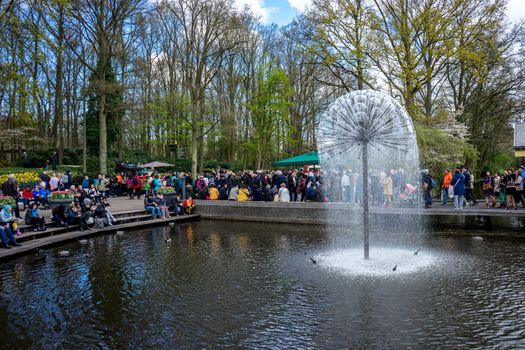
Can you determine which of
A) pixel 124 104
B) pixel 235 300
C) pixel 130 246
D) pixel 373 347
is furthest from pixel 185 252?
pixel 124 104

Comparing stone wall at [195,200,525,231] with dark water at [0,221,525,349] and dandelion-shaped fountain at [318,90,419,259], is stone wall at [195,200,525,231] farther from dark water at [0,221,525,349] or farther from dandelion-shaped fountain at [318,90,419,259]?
dandelion-shaped fountain at [318,90,419,259]

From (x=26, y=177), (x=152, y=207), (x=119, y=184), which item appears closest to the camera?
(x=152, y=207)

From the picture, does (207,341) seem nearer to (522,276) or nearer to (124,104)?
(522,276)

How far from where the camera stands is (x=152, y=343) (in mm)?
6027

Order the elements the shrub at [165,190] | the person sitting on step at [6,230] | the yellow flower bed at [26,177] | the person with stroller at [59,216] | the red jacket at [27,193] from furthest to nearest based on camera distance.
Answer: the yellow flower bed at [26,177]
the shrub at [165,190]
the red jacket at [27,193]
the person with stroller at [59,216]
the person sitting on step at [6,230]

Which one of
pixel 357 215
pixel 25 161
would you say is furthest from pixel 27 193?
pixel 357 215

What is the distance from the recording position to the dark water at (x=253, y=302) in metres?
6.14

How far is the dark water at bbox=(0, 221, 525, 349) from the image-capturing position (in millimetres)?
6141

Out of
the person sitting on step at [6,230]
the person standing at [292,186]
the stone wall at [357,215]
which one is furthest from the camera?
the person standing at [292,186]

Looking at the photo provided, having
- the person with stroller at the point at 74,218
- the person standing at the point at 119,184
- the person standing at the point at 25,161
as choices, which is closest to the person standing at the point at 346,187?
the person with stroller at the point at 74,218

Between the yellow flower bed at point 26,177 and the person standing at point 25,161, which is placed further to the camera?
the person standing at point 25,161

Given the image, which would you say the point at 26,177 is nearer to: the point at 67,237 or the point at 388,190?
the point at 67,237

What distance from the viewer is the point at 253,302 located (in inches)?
308

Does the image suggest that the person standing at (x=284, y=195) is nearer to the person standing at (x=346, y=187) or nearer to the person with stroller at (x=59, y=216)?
the person standing at (x=346, y=187)
